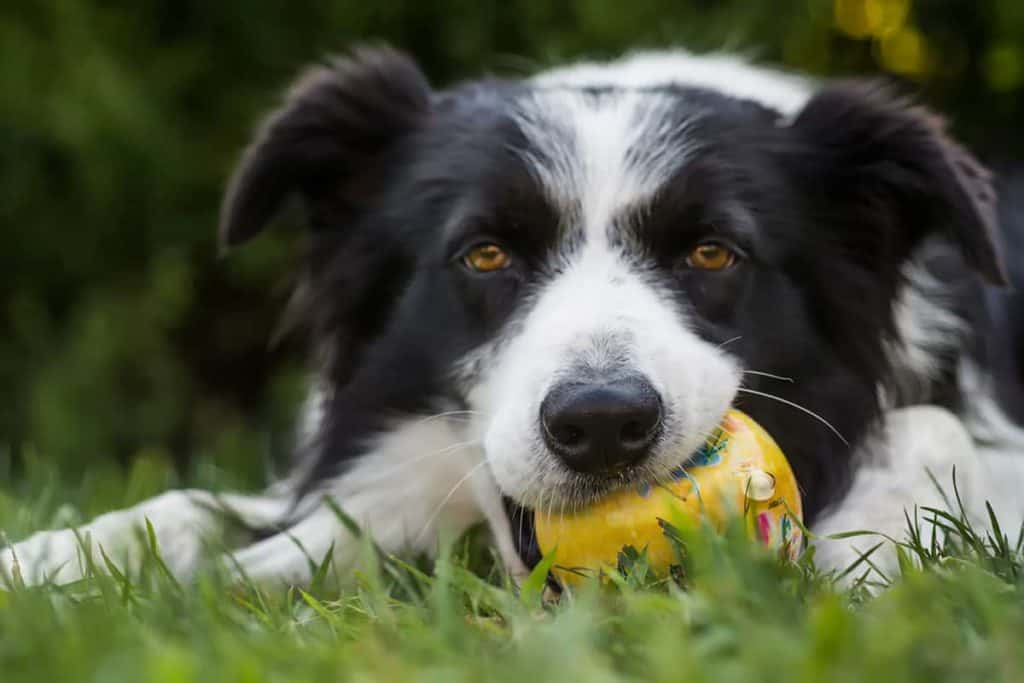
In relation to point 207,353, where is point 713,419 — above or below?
above

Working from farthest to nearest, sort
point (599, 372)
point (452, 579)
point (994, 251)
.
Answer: point (994, 251)
point (599, 372)
point (452, 579)

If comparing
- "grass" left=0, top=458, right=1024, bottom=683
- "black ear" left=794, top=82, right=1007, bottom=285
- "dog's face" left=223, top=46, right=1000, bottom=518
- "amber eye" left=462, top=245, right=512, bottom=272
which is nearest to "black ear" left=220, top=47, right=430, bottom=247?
"dog's face" left=223, top=46, right=1000, bottom=518

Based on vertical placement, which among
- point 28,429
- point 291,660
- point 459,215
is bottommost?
point 28,429

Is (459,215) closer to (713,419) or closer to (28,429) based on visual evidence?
(713,419)

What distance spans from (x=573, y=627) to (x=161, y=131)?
15.1ft

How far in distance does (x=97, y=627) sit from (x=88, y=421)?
13.9ft

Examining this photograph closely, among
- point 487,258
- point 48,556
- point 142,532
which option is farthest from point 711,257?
point 48,556

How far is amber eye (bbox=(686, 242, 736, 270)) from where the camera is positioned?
9.69ft

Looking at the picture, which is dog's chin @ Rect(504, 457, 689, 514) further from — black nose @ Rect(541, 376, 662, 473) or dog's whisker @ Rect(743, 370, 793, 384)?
dog's whisker @ Rect(743, 370, 793, 384)

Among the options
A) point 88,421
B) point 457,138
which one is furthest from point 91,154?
point 457,138

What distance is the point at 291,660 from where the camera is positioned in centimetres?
170

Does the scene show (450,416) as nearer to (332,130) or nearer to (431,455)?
(431,455)

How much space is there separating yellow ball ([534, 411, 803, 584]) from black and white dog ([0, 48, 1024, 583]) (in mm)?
55

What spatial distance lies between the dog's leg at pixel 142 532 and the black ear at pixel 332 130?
71 centimetres
